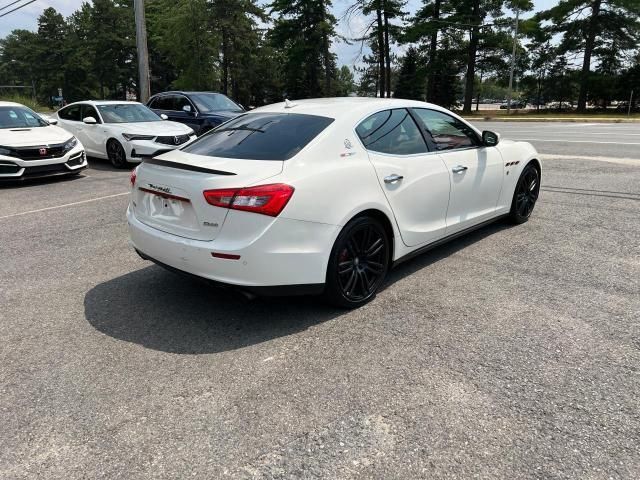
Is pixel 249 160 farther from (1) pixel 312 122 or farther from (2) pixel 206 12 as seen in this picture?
(2) pixel 206 12

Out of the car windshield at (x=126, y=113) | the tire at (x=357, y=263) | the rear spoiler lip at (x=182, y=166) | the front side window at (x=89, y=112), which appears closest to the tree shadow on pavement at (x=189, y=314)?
the tire at (x=357, y=263)

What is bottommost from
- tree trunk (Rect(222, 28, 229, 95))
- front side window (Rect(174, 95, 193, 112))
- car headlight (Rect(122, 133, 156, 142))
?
car headlight (Rect(122, 133, 156, 142))

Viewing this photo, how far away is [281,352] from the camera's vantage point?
320 cm

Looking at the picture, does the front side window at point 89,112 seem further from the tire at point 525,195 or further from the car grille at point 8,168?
the tire at point 525,195

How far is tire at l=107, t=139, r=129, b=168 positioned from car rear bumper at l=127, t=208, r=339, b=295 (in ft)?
26.5

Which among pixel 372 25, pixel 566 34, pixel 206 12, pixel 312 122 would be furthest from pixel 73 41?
pixel 312 122

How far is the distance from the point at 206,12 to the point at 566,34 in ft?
105

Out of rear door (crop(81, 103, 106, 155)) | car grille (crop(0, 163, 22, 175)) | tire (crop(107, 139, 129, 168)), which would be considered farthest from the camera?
rear door (crop(81, 103, 106, 155))

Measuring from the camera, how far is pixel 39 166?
890cm

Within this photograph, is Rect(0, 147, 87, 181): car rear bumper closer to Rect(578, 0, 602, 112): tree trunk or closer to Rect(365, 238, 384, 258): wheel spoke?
Rect(365, 238, 384, 258): wheel spoke

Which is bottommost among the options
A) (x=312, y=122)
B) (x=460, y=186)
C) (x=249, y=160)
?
(x=460, y=186)

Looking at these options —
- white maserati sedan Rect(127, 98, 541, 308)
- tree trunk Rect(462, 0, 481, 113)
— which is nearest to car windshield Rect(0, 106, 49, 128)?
white maserati sedan Rect(127, 98, 541, 308)

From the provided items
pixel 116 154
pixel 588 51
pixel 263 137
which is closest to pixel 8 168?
pixel 116 154

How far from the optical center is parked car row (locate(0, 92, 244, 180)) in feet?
29.0
